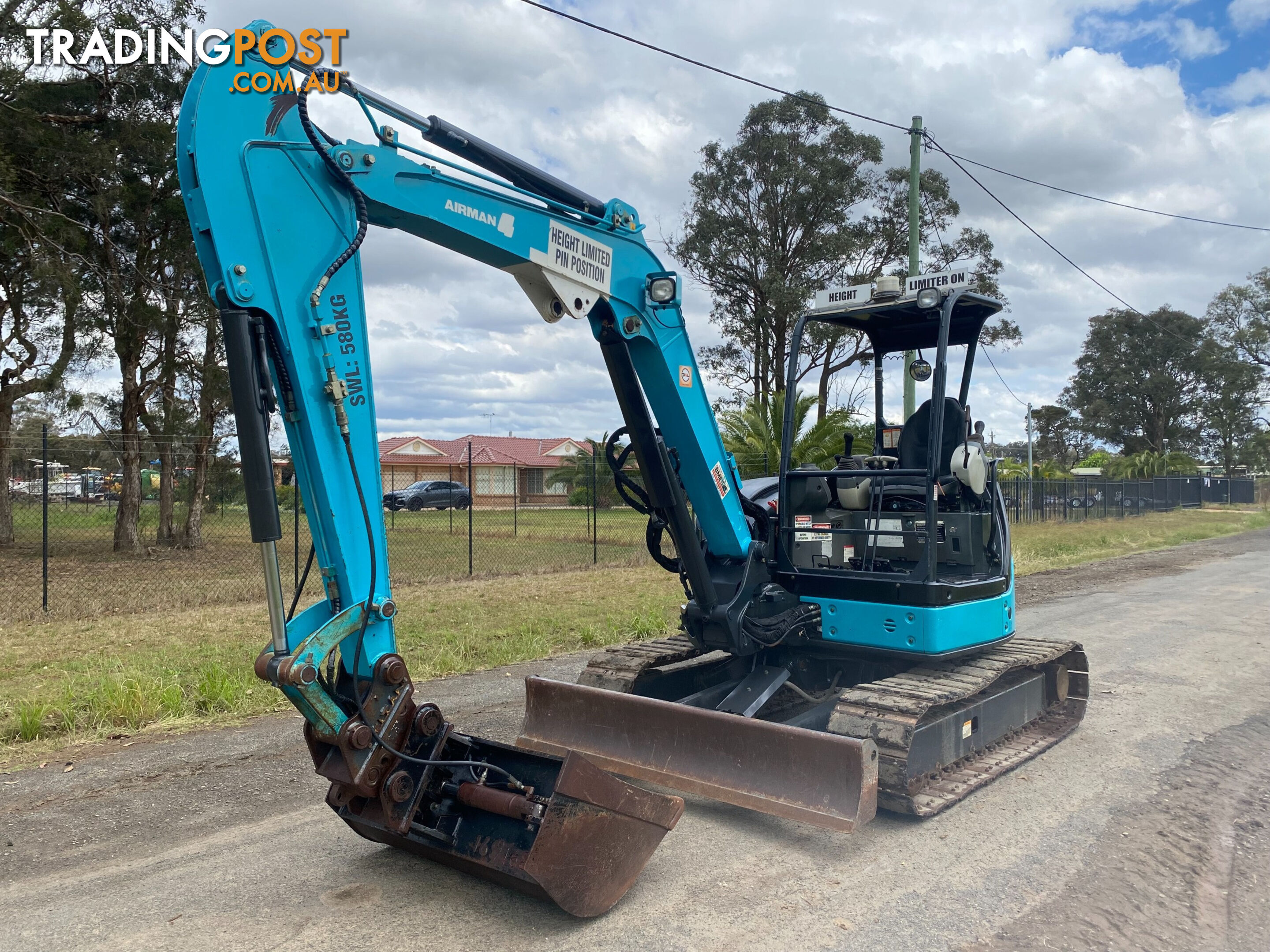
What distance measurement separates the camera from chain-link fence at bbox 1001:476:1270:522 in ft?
107

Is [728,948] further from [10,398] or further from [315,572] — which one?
[10,398]

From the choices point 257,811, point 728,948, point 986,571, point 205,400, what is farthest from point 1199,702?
point 205,400

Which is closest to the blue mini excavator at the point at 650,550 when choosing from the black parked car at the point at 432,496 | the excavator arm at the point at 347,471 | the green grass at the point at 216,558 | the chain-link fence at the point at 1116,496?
the excavator arm at the point at 347,471

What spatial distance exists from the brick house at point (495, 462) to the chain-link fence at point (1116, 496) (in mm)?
18754

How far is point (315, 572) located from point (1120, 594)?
12055mm

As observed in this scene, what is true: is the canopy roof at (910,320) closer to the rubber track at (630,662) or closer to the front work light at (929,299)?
the front work light at (929,299)

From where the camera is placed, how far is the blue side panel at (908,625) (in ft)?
18.5

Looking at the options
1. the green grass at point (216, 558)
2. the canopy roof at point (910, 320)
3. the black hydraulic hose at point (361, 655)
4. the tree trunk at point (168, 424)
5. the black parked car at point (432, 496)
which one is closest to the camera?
the black hydraulic hose at point (361, 655)

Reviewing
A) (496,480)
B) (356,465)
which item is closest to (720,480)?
(356,465)

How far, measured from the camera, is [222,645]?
32.3 feet

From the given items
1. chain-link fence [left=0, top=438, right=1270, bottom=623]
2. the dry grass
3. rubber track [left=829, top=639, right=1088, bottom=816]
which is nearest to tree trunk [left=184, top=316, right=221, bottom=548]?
chain-link fence [left=0, top=438, right=1270, bottom=623]

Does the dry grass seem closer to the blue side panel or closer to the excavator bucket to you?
the blue side panel

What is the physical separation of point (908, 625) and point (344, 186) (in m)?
3.81

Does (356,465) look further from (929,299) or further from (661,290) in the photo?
(929,299)
